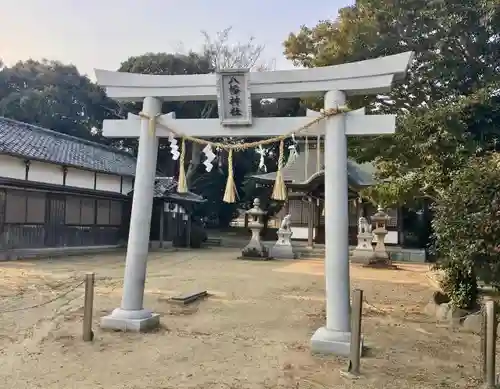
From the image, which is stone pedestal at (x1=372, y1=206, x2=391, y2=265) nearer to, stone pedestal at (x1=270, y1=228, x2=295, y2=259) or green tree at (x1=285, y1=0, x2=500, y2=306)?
stone pedestal at (x1=270, y1=228, x2=295, y2=259)

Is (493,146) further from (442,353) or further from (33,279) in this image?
(33,279)

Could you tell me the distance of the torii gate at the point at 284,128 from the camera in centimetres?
639

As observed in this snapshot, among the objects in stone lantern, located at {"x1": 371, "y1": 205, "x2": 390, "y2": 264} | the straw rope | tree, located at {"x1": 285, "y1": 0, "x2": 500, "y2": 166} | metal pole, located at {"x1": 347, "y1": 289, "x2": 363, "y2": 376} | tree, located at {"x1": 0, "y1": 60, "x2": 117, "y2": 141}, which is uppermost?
tree, located at {"x1": 0, "y1": 60, "x2": 117, "y2": 141}

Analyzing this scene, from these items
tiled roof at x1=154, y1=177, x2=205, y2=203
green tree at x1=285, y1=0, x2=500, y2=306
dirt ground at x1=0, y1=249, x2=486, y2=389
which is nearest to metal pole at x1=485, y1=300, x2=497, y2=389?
dirt ground at x1=0, y1=249, x2=486, y2=389

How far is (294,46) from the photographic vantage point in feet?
50.3

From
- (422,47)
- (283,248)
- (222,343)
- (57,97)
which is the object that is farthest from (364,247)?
(57,97)

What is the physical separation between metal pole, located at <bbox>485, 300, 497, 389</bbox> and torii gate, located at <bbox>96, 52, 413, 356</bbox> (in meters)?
1.69

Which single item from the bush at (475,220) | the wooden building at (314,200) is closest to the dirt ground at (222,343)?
the bush at (475,220)

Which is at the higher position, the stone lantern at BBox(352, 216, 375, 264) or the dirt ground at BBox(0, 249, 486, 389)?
the stone lantern at BBox(352, 216, 375, 264)

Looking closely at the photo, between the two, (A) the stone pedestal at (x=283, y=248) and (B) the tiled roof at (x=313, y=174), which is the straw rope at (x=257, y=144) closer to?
(B) the tiled roof at (x=313, y=174)

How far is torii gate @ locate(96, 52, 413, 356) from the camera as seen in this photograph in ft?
21.0

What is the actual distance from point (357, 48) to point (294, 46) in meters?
3.58

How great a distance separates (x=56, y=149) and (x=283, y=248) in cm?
1103

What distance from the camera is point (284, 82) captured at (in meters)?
6.93
